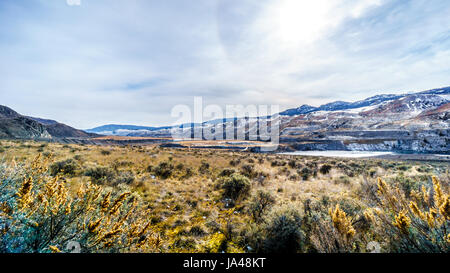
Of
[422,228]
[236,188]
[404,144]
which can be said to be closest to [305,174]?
[236,188]

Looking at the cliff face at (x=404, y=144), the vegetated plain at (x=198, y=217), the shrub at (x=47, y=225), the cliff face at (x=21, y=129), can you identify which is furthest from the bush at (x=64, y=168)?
the cliff face at (x=404, y=144)

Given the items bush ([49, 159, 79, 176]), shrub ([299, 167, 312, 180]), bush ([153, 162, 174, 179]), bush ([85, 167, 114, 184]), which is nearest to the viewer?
bush ([85, 167, 114, 184])

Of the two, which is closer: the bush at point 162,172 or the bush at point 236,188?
the bush at point 236,188

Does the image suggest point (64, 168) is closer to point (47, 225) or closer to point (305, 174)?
point (47, 225)

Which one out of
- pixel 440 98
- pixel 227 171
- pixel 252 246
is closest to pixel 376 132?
pixel 227 171

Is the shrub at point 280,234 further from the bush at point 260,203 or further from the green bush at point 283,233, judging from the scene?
the bush at point 260,203

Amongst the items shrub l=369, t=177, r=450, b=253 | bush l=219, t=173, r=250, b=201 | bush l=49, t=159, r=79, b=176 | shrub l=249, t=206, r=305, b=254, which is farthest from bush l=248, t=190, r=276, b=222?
bush l=49, t=159, r=79, b=176

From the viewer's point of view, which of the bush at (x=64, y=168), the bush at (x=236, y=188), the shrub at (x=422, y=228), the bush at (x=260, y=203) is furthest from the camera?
the bush at (x=64, y=168)

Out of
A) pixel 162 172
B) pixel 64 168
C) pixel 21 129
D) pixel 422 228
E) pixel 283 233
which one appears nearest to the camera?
pixel 422 228

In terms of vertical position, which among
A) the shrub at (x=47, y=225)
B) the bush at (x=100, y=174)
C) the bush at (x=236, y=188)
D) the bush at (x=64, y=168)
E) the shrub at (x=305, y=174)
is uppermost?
the shrub at (x=47, y=225)

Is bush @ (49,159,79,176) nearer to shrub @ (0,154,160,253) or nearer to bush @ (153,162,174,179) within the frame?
bush @ (153,162,174,179)
